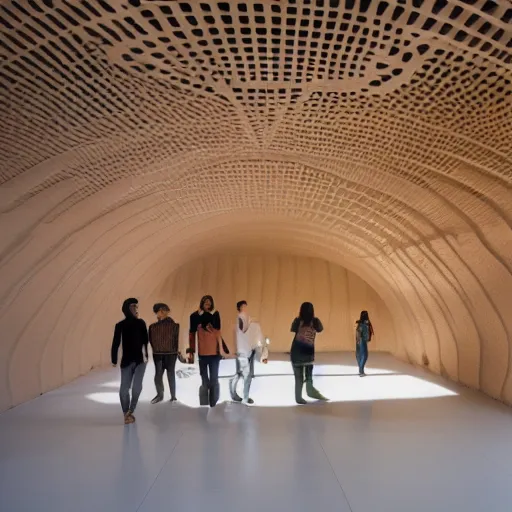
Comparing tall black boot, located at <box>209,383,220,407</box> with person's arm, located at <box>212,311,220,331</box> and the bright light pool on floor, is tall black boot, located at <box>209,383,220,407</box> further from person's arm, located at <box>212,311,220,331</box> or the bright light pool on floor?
person's arm, located at <box>212,311,220,331</box>

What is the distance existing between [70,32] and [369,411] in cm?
608

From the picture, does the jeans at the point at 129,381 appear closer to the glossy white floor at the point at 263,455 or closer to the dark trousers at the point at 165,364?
the glossy white floor at the point at 263,455

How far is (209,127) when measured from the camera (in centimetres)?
606

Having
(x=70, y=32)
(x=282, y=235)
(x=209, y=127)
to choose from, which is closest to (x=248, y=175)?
(x=209, y=127)

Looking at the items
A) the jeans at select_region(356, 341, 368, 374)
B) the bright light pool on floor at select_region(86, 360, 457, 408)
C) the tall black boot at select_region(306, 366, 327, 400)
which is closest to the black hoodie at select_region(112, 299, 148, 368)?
the bright light pool on floor at select_region(86, 360, 457, 408)

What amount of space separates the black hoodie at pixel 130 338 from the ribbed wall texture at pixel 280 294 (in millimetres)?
11042

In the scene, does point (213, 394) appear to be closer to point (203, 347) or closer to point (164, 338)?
point (203, 347)

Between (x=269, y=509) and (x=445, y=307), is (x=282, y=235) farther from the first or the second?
(x=269, y=509)

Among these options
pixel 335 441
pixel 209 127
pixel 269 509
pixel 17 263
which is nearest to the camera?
pixel 269 509

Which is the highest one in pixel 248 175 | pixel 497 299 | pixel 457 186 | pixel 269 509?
pixel 248 175

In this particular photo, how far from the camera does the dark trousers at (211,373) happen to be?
322 inches

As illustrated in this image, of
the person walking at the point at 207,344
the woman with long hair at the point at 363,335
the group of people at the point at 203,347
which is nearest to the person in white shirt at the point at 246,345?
the group of people at the point at 203,347

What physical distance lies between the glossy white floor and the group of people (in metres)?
0.33

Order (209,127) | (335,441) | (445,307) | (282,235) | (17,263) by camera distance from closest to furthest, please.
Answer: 1. (209,127)
2. (335,441)
3. (17,263)
4. (445,307)
5. (282,235)
